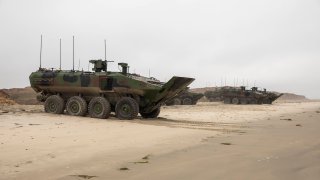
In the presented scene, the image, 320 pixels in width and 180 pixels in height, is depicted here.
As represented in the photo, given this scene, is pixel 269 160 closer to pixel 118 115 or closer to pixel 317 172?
pixel 317 172

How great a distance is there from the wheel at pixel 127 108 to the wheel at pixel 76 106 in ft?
4.98

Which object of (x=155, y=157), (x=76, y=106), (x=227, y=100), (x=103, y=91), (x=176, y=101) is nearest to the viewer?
(x=155, y=157)

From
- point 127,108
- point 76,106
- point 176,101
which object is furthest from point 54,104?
point 176,101

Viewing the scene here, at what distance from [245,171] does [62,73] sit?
1399cm

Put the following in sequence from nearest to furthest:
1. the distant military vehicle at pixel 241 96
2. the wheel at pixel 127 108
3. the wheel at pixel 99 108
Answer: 1. the wheel at pixel 127 108
2. the wheel at pixel 99 108
3. the distant military vehicle at pixel 241 96

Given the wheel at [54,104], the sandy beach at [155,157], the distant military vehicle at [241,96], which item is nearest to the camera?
the sandy beach at [155,157]

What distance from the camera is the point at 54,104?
17797 millimetres

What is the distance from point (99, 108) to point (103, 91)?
0.74 m

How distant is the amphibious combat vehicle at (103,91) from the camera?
54.0 ft

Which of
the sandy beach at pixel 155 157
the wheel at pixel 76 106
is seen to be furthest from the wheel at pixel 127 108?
the sandy beach at pixel 155 157

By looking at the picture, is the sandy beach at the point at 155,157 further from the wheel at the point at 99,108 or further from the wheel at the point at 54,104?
the wheel at the point at 54,104

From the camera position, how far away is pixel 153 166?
17.9 feet

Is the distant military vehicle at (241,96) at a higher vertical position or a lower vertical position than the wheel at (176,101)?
higher

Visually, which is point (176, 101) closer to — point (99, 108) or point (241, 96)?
point (241, 96)
